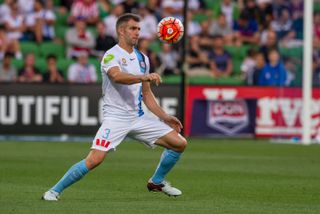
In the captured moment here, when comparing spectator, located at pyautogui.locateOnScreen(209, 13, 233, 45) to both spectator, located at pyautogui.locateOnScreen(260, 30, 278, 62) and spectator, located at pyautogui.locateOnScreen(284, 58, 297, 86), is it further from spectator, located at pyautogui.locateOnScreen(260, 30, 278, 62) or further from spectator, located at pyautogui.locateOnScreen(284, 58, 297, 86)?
spectator, located at pyautogui.locateOnScreen(284, 58, 297, 86)

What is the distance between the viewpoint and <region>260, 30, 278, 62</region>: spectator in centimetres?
2550

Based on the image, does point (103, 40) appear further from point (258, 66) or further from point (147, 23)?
point (258, 66)

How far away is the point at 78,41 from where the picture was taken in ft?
87.3

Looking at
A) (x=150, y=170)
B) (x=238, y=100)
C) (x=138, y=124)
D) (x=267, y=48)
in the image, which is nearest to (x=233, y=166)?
(x=150, y=170)

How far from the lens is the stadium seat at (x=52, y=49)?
88.4ft

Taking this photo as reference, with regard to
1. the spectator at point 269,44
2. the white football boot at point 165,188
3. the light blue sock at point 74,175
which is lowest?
the white football boot at point 165,188

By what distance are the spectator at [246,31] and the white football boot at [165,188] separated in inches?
646

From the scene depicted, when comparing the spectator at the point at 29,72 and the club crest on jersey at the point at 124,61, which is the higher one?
the club crest on jersey at the point at 124,61

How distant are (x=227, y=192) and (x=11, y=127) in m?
11.9

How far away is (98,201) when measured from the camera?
11.2 metres

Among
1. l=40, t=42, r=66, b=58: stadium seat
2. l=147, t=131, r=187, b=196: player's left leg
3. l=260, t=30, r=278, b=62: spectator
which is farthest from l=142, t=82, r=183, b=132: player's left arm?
l=40, t=42, r=66, b=58: stadium seat

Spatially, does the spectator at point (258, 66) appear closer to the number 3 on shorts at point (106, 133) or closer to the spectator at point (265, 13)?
the spectator at point (265, 13)

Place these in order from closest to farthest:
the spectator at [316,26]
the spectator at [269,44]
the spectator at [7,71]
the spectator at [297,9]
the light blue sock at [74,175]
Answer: the light blue sock at [74,175], the spectator at [297,9], the spectator at [7,71], the spectator at [269,44], the spectator at [316,26]

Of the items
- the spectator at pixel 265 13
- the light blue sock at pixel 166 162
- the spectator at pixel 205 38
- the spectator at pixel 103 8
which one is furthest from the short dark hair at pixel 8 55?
the light blue sock at pixel 166 162
